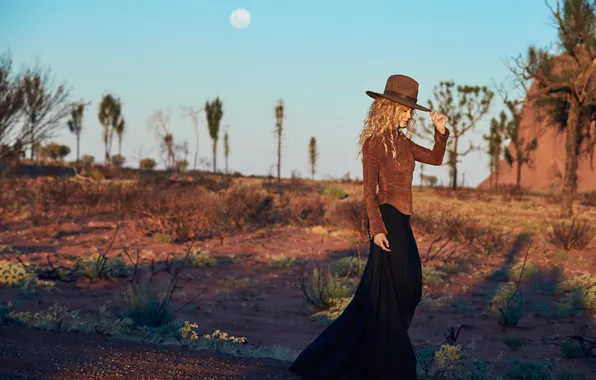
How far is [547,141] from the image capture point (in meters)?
74.4

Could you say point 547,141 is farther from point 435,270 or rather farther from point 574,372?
point 574,372

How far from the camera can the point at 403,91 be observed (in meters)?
4.46

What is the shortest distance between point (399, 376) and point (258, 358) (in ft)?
4.62

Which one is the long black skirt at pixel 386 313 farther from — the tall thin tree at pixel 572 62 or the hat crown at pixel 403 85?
the tall thin tree at pixel 572 62

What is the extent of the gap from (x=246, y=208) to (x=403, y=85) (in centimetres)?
1332

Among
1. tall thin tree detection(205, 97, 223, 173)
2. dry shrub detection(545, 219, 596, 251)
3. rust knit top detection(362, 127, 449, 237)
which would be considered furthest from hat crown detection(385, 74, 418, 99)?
tall thin tree detection(205, 97, 223, 173)

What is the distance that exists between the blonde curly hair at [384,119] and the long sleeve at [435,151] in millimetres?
168

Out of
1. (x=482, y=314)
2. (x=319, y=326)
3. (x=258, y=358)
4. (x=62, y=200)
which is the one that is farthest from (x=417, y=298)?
A: (x=62, y=200)

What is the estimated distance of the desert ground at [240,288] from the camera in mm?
5676

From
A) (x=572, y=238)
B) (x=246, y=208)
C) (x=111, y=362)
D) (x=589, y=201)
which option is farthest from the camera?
(x=589, y=201)

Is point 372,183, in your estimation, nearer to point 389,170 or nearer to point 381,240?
point 389,170

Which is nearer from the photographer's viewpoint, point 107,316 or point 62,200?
point 107,316

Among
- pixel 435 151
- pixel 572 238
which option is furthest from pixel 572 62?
pixel 435 151

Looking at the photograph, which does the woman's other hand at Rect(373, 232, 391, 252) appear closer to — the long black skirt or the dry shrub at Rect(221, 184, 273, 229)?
the long black skirt
